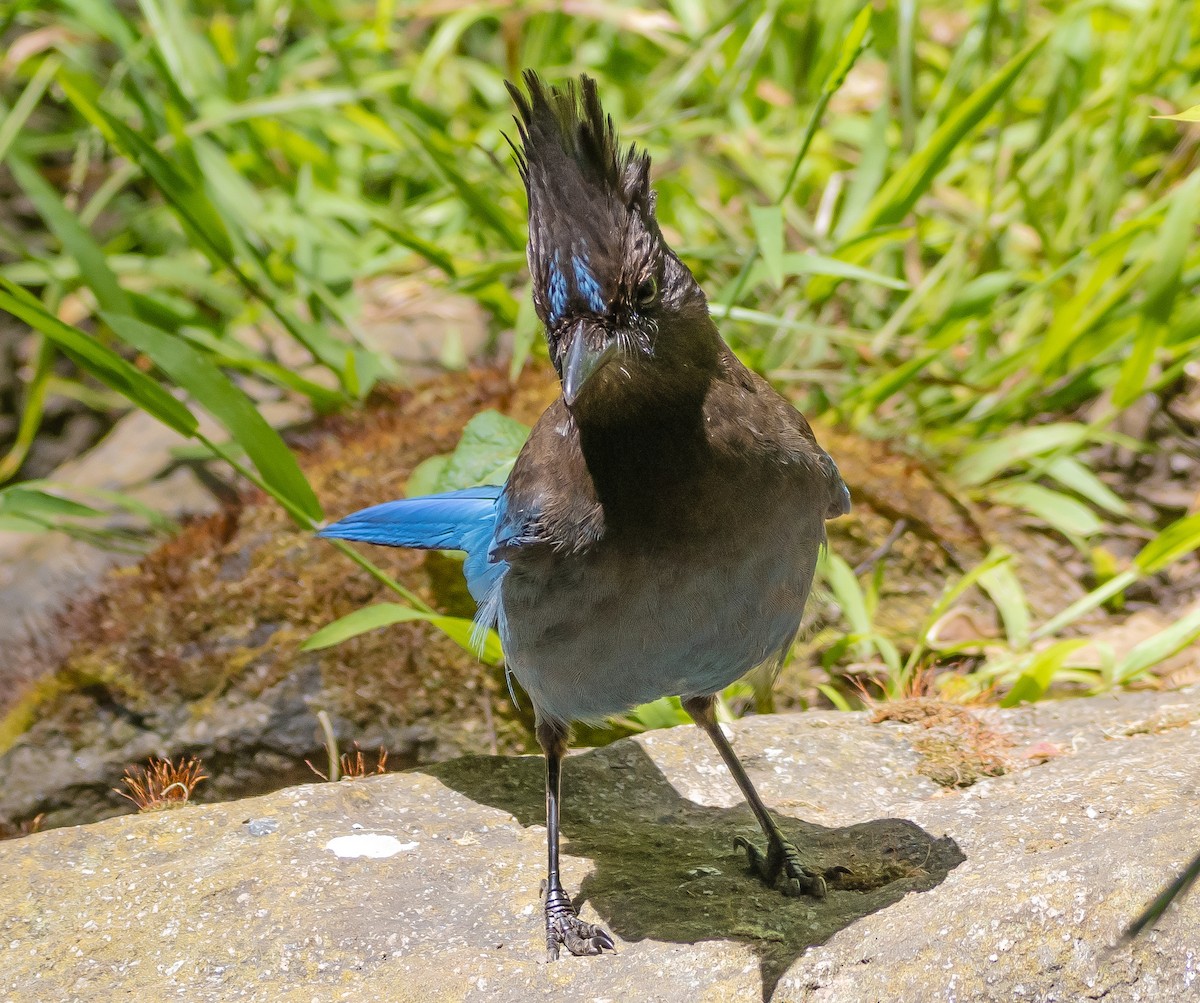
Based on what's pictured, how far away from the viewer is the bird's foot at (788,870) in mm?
2652

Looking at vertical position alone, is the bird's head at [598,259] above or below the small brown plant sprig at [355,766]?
above

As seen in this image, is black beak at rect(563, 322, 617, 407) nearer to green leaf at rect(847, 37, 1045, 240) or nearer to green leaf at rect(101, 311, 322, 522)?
green leaf at rect(101, 311, 322, 522)

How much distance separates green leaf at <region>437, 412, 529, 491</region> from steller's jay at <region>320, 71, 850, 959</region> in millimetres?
833

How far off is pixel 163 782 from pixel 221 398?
1.00 metres

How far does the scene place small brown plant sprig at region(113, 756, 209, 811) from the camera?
10.4 ft

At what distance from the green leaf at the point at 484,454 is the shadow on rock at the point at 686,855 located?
2.50ft

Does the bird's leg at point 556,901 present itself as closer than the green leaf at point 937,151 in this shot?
Yes

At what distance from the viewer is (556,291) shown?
2.36 meters

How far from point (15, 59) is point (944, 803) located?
5.23 meters

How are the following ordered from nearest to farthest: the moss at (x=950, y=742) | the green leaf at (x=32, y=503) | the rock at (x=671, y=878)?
the rock at (x=671, y=878) < the moss at (x=950, y=742) < the green leaf at (x=32, y=503)

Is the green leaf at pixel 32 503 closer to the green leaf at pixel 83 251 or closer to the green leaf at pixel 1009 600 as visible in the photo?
the green leaf at pixel 83 251

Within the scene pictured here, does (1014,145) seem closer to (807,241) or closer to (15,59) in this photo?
(807,241)

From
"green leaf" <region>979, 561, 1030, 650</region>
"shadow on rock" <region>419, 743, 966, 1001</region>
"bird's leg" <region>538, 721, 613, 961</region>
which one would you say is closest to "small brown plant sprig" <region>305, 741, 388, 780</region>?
"shadow on rock" <region>419, 743, 966, 1001</region>

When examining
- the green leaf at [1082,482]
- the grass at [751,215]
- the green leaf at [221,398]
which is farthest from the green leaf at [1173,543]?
the green leaf at [221,398]
